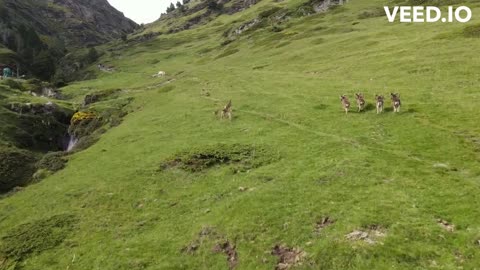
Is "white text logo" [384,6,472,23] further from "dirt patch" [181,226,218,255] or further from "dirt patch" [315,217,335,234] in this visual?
"dirt patch" [181,226,218,255]

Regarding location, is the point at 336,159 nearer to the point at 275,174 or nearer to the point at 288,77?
the point at 275,174

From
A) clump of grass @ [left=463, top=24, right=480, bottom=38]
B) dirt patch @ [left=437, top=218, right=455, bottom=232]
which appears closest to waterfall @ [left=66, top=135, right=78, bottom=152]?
dirt patch @ [left=437, top=218, right=455, bottom=232]

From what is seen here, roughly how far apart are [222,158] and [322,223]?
55.7ft

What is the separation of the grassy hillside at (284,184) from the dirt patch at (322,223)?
0.11 meters

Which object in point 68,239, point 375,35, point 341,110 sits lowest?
point 68,239

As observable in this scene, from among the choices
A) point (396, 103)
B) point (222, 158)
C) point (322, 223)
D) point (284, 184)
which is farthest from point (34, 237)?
point (396, 103)

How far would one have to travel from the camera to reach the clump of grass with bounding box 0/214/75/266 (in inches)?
1334

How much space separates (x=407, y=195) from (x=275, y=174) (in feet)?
35.5

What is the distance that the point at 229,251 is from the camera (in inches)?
1128

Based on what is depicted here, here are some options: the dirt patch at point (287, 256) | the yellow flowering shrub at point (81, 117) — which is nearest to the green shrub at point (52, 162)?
the yellow flowering shrub at point (81, 117)

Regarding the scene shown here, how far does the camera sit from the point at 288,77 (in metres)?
78.1

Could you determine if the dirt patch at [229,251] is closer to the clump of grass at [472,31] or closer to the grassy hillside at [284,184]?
the grassy hillside at [284,184]

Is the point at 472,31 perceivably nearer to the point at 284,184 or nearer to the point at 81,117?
the point at 284,184

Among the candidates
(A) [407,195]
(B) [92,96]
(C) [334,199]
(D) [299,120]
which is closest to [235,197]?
(C) [334,199]
